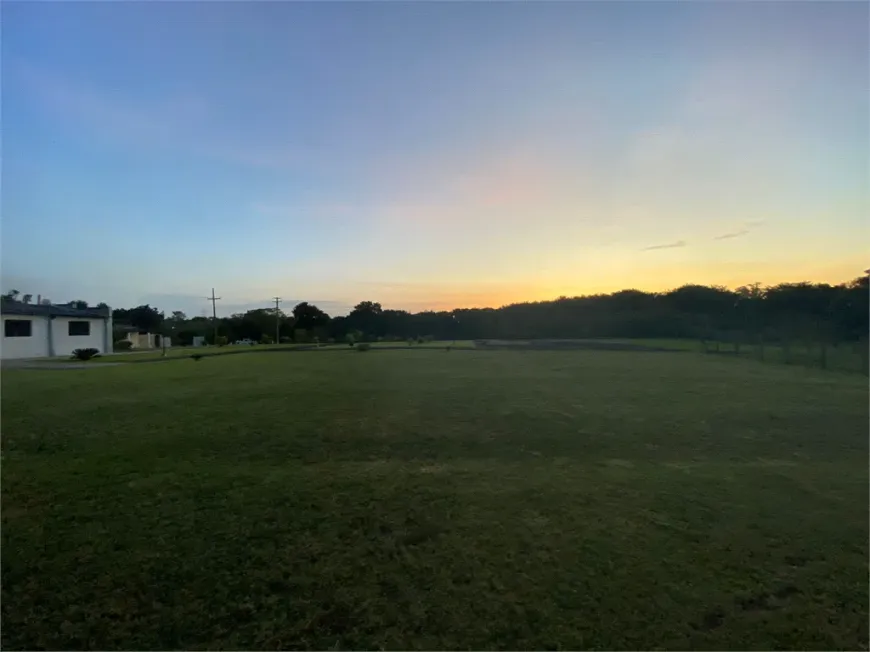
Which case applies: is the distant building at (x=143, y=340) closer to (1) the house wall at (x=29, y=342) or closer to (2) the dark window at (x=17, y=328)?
(1) the house wall at (x=29, y=342)

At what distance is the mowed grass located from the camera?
2170 millimetres

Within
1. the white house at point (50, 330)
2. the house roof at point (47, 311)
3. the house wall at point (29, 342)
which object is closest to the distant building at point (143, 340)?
the white house at point (50, 330)

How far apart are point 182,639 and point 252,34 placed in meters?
5.99

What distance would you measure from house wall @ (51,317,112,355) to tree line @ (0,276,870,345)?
157 cm

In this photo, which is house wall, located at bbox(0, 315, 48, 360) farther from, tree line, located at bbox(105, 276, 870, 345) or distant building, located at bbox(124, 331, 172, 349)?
distant building, located at bbox(124, 331, 172, 349)

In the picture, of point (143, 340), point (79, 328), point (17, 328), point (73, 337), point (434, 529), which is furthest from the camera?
point (143, 340)

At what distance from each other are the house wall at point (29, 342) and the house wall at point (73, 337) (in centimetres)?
45

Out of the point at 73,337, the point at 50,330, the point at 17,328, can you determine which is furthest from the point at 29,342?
the point at 73,337

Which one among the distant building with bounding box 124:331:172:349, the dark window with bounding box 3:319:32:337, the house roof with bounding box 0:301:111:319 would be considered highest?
the house roof with bounding box 0:301:111:319

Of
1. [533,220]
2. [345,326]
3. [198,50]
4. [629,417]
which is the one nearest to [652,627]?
[629,417]

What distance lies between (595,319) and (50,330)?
26.9m

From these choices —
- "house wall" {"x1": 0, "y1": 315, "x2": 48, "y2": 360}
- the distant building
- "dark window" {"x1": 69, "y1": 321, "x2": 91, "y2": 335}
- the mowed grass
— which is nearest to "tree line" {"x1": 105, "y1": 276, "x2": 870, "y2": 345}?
the distant building

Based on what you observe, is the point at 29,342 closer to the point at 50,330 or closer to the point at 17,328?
the point at 17,328

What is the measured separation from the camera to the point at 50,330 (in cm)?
1966
